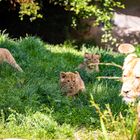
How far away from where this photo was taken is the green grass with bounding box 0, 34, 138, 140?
4.97 meters

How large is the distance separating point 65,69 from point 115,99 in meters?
2.16

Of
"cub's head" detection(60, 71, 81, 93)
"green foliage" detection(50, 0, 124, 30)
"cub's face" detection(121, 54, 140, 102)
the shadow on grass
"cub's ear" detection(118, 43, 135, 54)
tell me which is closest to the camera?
the shadow on grass

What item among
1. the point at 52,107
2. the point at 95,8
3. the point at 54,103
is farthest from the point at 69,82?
the point at 95,8

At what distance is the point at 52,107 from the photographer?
18.3 ft

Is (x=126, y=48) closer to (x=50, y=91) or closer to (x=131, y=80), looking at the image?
(x=131, y=80)

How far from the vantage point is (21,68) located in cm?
772

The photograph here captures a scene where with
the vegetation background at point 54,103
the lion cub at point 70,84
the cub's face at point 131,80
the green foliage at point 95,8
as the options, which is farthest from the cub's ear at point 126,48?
the green foliage at point 95,8

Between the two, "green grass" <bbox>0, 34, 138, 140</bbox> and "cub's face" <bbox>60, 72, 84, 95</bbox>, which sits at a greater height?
"cub's face" <bbox>60, 72, 84, 95</bbox>

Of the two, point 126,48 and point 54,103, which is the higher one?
point 126,48

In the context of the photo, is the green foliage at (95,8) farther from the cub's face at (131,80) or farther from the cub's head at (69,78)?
the cub's face at (131,80)

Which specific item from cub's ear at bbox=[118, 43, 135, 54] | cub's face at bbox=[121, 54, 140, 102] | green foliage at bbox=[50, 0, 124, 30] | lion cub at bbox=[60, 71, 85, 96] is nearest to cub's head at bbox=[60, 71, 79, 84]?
lion cub at bbox=[60, 71, 85, 96]

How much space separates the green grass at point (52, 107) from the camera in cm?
497

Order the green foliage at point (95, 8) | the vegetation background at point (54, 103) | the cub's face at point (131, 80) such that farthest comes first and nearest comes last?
the green foliage at point (95, 8) < the cub's face at point (131, 80) < the vegetation background at point (54, 103)

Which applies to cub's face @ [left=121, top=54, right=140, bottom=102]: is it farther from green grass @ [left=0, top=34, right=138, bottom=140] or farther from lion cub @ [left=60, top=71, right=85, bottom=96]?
lion cub @ [left=60, top=71, right=85, bottom=96]
